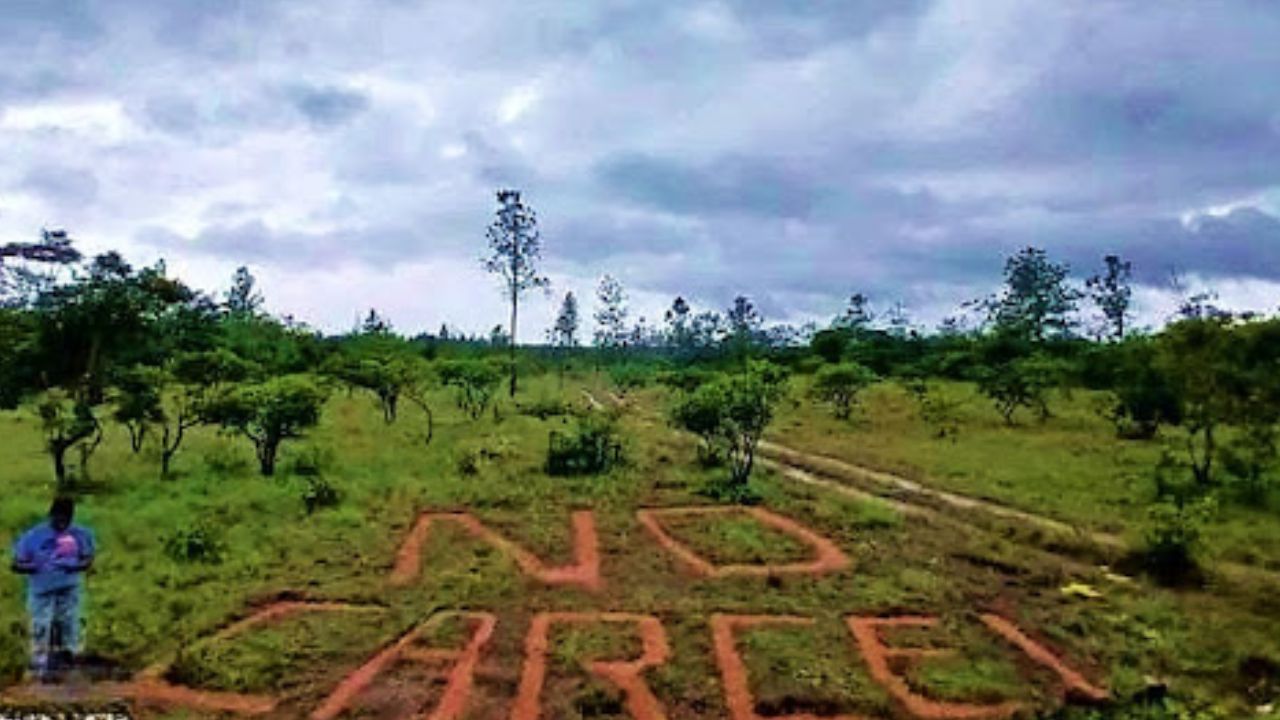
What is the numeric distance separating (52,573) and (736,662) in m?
7.81

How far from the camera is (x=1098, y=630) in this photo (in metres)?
17.6

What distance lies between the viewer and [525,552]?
69.1 ft

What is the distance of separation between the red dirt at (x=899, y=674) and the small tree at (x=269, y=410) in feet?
47.2

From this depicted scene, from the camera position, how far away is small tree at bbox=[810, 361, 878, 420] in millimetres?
43969

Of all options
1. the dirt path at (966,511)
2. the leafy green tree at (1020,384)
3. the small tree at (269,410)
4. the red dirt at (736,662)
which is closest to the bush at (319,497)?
the small tree at (269,410)

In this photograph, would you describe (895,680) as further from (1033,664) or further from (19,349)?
(19,349)

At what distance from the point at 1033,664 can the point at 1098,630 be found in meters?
1.86

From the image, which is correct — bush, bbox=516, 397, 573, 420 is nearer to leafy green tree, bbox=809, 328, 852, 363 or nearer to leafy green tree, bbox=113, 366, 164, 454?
leafy green tree, bbox=113, 366, 164, 454

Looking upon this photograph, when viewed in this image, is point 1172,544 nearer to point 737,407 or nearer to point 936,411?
point 737,407

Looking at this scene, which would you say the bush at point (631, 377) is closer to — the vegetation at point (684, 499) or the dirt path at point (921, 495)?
the vegetation at point (684, 499)

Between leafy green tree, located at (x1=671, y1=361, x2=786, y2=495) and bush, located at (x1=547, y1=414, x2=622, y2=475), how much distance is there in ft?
5.51

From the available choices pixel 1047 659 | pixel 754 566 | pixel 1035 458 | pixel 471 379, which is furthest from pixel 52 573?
pixel 471 379

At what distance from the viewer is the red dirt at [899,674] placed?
14727mm

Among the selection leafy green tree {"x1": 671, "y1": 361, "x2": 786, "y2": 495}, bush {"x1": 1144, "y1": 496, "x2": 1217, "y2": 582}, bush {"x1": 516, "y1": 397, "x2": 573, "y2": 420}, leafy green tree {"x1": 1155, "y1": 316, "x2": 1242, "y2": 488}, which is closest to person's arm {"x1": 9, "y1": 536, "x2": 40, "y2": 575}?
leafy green tree {"x1": 671, "y1": 361, "x2": 786, "y2": 495}
